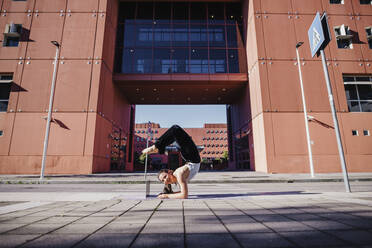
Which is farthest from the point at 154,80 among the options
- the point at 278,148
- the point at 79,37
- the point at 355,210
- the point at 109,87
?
the point at 355,210

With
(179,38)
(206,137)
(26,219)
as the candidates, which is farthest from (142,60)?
(206,137)

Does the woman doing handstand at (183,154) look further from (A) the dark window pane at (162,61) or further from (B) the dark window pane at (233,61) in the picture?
A: (B) the dark window pane at (233,61)

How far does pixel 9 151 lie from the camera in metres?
15.4

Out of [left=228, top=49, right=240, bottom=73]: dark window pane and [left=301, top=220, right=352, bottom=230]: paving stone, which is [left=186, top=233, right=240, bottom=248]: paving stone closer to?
[left=301, top=220, right=352, bottom=230]: paving stone

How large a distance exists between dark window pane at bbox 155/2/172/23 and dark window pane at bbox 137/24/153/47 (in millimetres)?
1835

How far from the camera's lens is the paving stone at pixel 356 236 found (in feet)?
5.77

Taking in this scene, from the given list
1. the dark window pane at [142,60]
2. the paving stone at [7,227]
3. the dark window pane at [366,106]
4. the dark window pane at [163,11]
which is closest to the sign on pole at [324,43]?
the paving stone at [7,227]

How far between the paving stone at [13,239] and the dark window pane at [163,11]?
25.2 m

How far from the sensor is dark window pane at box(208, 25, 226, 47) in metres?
22.2

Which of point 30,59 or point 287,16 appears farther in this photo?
point 287,16

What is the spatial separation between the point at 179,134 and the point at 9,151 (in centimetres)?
1799

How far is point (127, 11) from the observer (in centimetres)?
2322

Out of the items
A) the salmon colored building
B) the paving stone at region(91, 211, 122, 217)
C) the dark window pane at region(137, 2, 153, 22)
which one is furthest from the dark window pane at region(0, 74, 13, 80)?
the paving stone at region(91, 211, 122, 217)

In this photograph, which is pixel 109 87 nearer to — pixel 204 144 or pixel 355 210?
pixel 355 210
